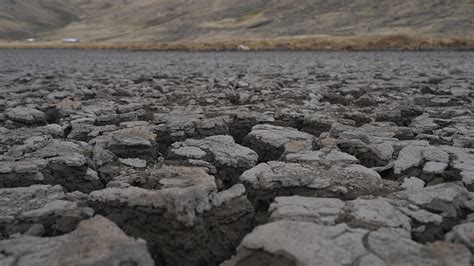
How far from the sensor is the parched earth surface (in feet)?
5.49

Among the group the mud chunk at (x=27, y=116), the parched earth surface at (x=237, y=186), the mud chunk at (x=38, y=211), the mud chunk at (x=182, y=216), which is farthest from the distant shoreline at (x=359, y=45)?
the mud chunk at (x=38, y=211)

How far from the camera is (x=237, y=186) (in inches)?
90.2

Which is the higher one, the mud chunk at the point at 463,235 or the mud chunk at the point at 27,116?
the mud chunk at the point at 463,235

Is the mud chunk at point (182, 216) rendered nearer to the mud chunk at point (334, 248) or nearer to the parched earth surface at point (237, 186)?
the parched earth surface at point (237, 186)

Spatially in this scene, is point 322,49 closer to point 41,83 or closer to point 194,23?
point 41,83

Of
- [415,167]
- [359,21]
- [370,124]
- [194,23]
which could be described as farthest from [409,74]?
[194,23]

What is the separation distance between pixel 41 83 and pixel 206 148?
517cm

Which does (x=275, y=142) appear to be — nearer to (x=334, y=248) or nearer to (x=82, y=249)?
(x=334, y=248)

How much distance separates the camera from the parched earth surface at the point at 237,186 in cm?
167

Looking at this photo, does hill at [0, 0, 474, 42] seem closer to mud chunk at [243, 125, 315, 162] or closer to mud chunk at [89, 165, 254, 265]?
mud chunk at [243, 125, 315, 162]

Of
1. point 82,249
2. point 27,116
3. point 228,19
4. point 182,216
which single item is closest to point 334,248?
point 182,216

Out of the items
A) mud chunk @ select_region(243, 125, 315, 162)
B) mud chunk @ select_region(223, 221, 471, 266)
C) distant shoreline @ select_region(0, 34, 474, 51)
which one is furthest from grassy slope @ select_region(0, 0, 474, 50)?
mud chunk @ select_region(223, 221, 471, 266)

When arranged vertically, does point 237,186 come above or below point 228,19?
above

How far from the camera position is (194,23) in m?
46.3
